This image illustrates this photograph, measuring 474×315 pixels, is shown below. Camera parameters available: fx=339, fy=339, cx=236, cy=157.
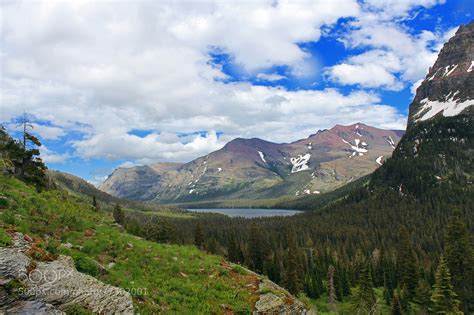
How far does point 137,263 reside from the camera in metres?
22.4

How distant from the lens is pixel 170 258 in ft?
81.8

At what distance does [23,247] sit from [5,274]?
3303mm

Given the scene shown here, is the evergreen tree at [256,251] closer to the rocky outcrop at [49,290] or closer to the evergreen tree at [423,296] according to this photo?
the evergreen tree at [423,296]

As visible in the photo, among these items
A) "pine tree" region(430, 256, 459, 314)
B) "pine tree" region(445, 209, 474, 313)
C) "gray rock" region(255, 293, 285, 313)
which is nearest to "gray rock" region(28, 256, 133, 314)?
"gray rock" region(255, 293, 285, 313)

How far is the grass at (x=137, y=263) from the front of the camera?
18.1 m

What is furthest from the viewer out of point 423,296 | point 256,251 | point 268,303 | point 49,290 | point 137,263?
point 256,251

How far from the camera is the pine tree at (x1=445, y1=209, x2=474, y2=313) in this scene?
264ft

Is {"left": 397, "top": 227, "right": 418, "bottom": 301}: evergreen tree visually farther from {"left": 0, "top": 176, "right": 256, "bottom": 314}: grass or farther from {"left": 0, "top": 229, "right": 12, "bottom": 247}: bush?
{"left": 0, "top": 229, "right": 12, "bottom": 247}: bush

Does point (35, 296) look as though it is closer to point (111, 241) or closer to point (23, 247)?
point (23, 247)

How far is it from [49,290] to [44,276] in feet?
2.75

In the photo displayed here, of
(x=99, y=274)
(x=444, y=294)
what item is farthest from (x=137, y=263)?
(x=444, y=294)

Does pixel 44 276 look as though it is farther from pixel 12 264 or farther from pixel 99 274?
pixel 99 274

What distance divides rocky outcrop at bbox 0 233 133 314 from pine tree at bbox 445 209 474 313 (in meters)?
88.3

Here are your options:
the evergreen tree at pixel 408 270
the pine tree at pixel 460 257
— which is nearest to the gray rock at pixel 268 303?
the pine tree at pixel 460 257
